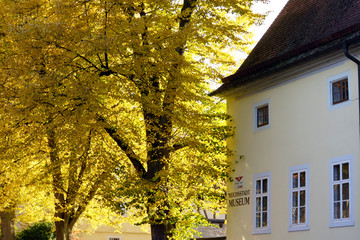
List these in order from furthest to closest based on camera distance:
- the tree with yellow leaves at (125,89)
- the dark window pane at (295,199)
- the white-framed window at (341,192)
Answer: the tree with yellow leaves at (125,89)
the dark window pane at (295,199)
the white-framed window at (341,192)

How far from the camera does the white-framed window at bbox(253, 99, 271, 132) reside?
22.2 metres

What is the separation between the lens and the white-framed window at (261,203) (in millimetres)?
21281

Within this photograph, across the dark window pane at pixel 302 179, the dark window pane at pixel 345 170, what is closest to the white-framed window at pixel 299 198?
the dark window pane at pixel 302 179

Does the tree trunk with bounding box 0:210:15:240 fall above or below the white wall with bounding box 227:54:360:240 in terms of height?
below

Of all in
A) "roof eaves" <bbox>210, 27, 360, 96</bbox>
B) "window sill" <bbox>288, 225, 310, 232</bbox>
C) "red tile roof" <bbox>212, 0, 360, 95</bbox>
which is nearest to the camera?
"roof eaves" <bbox>210, 27, 360, 96</bbox>

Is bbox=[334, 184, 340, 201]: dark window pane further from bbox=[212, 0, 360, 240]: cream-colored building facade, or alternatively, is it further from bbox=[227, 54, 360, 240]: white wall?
bbox=[227, 54, 360, 240]: white wall

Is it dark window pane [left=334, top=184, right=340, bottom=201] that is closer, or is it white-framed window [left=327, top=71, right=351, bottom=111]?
dark window pane [left=334, top=184, right=340, bottom=201]

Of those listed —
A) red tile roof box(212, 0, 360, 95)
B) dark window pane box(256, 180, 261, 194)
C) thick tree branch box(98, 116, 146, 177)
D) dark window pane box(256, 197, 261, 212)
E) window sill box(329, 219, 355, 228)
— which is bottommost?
window sill box(329, 219, 355, 228)

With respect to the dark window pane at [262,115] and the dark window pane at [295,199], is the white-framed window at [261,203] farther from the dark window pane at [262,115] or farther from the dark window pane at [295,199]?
the dark window pane at [262,115]

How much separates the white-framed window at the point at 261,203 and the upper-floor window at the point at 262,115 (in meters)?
1.68

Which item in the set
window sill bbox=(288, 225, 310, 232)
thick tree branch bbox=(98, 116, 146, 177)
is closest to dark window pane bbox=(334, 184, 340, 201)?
window sill bbox=(288, 225, 310, 232)

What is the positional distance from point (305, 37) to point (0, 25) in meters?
10.7

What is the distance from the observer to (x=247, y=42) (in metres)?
26.1

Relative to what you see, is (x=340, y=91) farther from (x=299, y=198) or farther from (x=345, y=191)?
(x=299, y=198)
